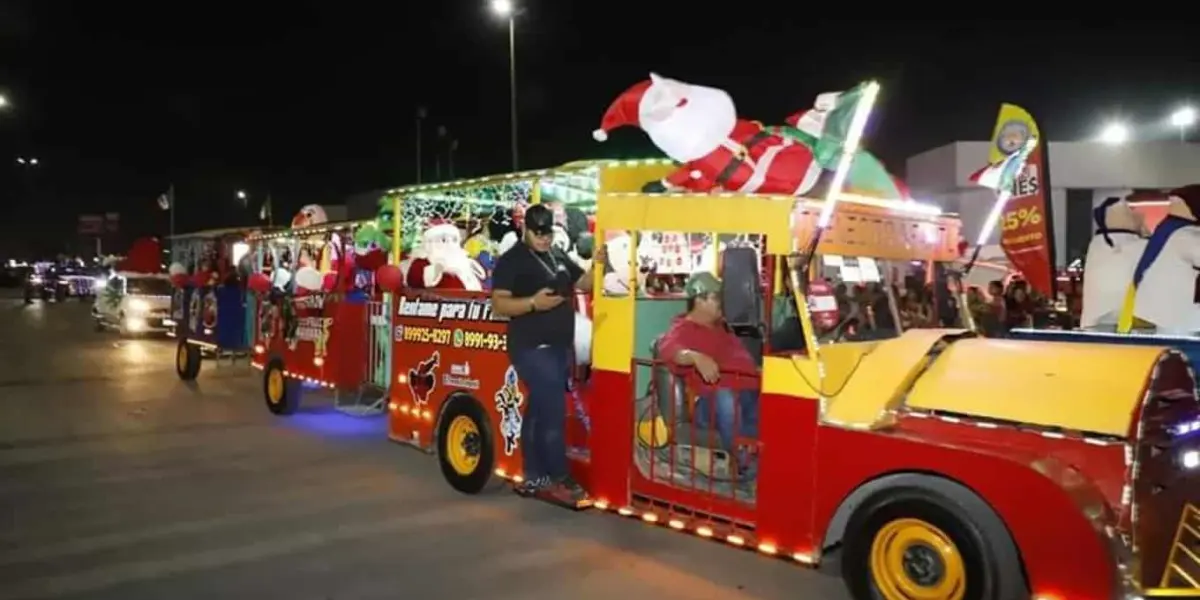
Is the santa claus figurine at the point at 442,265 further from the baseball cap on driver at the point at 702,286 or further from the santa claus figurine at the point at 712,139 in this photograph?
the santa claus figurine at the point at 712,139

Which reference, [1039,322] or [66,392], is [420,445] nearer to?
[66,392]

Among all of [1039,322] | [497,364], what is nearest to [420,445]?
[497,364]

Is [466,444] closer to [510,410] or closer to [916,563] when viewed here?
[510,410]

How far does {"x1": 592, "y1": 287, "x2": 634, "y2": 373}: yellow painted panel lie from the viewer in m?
6.25

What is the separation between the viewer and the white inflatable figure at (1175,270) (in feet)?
20.9

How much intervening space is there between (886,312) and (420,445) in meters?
4.21

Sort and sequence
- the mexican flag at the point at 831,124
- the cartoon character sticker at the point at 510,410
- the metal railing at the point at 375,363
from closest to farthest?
the mexican flag at the point at 831,124 → the cartoon character sticker at the point at 510,410 → the metal railing at the point at 375,363

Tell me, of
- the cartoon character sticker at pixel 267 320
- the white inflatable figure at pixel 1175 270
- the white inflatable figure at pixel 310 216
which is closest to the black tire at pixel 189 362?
the white inflatable figure at pixel 310 216

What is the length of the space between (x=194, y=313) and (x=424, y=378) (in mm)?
8500

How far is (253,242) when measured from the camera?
15172 mm

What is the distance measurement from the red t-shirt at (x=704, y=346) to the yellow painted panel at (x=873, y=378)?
723 millimetres

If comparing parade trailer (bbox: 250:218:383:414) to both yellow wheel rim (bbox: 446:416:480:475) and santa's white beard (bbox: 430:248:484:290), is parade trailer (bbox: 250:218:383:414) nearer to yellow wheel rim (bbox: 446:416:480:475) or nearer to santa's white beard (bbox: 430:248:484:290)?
santa's white beard (bbox: 430:248:484:290)

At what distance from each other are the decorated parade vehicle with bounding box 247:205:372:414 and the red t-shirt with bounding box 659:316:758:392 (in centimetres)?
522

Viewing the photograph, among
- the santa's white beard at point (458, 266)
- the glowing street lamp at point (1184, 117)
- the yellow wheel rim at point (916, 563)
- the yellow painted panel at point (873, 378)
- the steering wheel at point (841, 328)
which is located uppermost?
the glowing street lamp at point (1184, 117)
